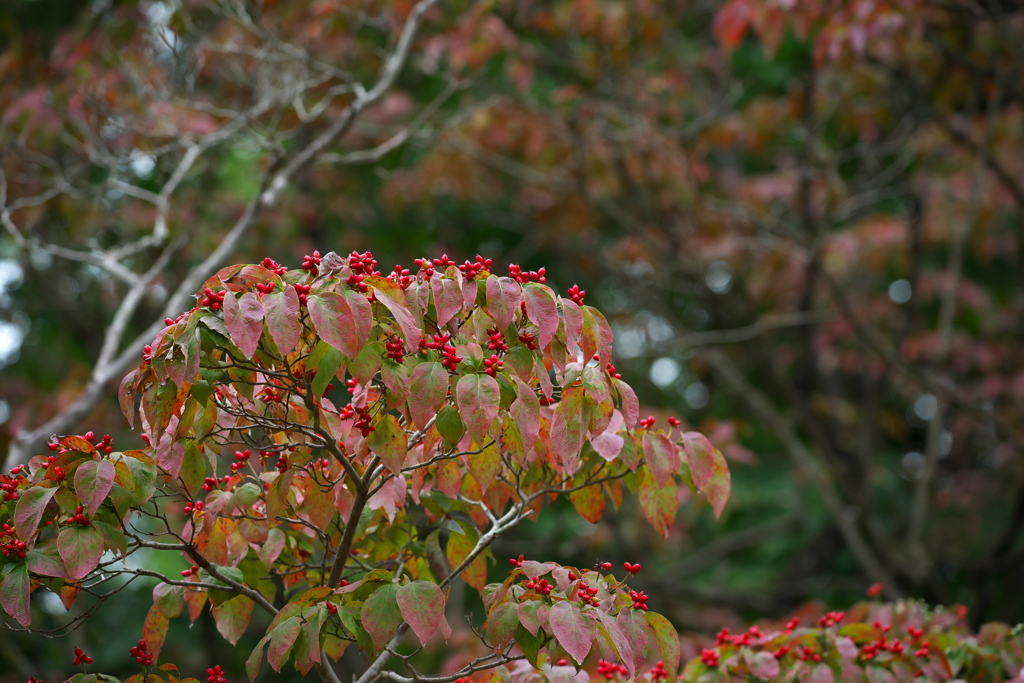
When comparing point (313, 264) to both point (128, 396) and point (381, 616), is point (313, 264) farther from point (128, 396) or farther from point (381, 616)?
point (381, 616)

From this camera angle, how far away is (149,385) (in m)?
1.51

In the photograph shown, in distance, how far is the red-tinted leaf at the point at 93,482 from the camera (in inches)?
58.0

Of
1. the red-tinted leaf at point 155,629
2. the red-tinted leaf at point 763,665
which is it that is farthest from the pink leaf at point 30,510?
the red-tinted leaf at point 763,665

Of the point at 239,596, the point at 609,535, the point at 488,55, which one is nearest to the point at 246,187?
the point at 488,55

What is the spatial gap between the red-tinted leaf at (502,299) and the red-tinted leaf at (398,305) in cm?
14

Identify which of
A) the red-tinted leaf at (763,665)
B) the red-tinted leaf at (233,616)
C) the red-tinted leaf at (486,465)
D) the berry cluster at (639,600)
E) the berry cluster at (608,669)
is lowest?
the red-tinted leaf at (763,665)

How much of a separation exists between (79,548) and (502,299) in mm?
869

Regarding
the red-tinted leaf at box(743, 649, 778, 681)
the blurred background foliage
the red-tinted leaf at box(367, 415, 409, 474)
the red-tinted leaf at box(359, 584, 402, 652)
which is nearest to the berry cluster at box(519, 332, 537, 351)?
the red-tinted leaf at box(367, 415, 409, 474)

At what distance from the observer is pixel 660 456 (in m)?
1.81

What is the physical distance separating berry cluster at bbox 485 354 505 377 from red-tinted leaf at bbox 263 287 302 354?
34cm

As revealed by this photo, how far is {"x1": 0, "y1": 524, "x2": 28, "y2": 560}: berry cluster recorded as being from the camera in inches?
59.9

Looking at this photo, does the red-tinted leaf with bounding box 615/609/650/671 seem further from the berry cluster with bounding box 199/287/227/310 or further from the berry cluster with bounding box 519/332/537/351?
the berry cluster with bounding box 199/287/227/310

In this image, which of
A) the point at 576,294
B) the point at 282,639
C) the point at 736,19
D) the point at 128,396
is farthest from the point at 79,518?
the point at 736,19

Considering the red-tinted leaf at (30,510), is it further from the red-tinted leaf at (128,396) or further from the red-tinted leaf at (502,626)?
the red-tinted leaf at (502,626)
